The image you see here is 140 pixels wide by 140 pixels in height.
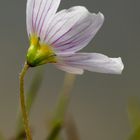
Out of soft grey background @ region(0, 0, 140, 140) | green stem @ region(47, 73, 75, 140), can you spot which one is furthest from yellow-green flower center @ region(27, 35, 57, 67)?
soft grey background @ region(0, 0, 140, 140)

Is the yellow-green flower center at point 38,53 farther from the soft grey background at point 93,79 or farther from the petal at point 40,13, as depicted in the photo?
the soft grey background at point 93,79

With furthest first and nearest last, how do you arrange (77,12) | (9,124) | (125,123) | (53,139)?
(125,123) → (9,124) → (53,139) → (77,12)

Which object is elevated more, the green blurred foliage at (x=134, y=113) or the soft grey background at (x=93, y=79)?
the green blurred foliage at (x=134, y=113)

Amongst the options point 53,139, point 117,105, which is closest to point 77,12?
point 53,139

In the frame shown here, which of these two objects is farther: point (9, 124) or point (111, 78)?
point (111, 78)

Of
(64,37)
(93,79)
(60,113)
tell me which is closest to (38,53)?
(64,37)

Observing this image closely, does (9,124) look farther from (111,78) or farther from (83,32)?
(83,32)

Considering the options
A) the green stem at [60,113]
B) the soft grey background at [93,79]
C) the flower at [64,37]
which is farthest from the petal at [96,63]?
the soft grey background at [93,79]
